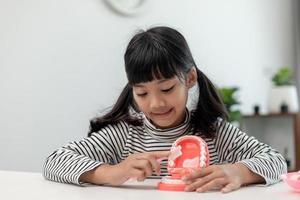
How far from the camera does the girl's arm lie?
1114 mm

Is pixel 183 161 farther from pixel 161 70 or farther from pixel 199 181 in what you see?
pixel 161 70

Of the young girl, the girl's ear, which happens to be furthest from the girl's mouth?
the girl's ear

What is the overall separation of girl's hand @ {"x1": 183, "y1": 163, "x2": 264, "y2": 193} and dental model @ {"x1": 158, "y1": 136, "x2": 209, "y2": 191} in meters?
0.02

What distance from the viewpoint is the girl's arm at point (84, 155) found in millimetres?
1114

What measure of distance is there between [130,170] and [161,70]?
276 millimetres

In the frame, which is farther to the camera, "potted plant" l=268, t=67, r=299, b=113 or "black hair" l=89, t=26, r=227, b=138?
"potted plant" l=268, t=67, r=299, b=113

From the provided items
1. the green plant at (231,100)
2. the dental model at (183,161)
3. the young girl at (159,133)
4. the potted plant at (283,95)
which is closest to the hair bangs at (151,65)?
the young girl at (159,133)

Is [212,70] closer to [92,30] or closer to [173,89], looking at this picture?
[92,30]

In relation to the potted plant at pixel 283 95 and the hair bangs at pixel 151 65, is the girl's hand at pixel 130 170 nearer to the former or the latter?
the hair bangs at pixel 151 65

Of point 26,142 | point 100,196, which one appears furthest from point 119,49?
point 100,196

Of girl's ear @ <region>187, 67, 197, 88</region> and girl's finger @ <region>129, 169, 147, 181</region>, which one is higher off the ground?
girl's ear @ <region>187, 67, 197, 88</region>

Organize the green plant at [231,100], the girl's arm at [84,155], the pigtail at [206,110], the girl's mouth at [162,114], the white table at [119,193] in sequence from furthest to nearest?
the green plant at [231,100]
the pigtail at [206,110]
the girl's mouth at [162,114]
the girl's arm at [84,155]
the white table at [119,193]

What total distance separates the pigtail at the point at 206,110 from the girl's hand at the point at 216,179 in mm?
369

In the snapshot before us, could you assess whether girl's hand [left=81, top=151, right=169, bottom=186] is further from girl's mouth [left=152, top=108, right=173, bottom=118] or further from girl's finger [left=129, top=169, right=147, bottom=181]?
girl's mouth [left=152, top=108, right=173, bottom=118]
